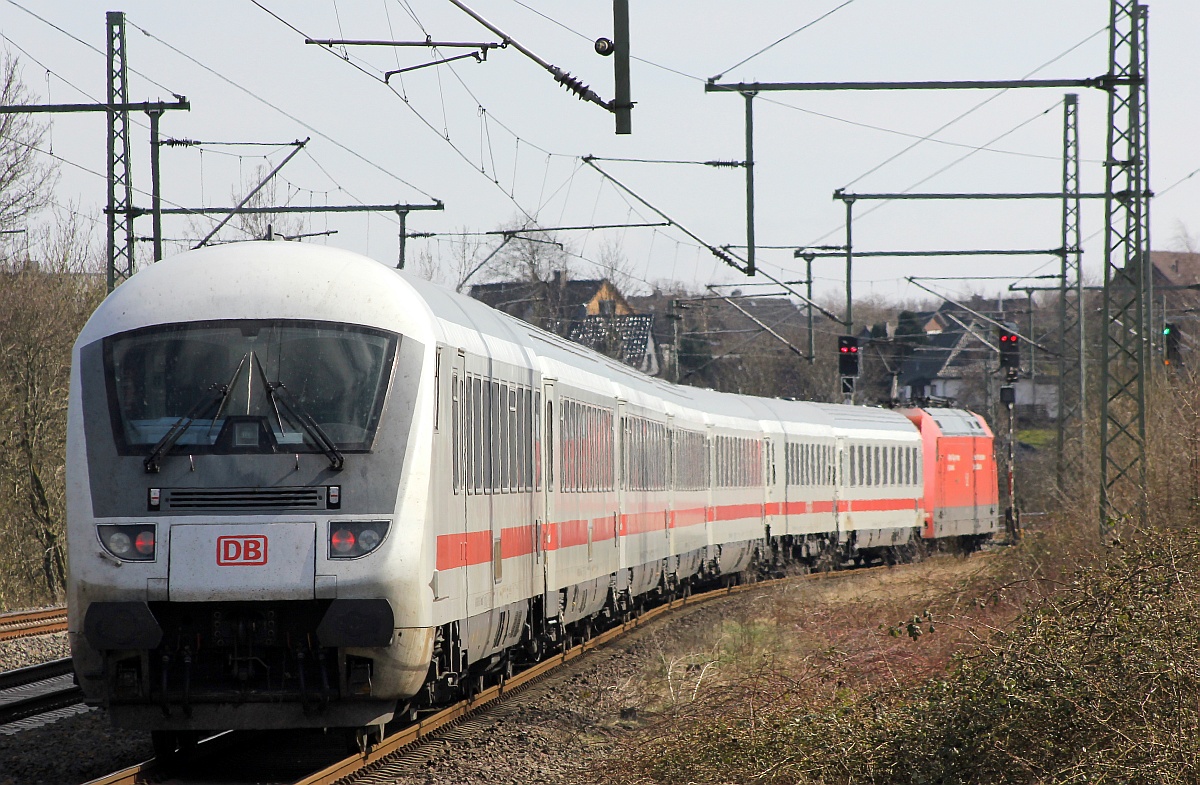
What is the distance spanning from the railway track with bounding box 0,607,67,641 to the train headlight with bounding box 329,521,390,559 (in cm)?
1098

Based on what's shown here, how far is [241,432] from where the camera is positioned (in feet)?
29.6

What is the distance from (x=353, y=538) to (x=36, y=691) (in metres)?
6.59

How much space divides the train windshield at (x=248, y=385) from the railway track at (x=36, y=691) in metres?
3.79

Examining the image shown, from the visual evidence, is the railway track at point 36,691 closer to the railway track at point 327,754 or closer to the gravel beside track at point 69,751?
the gravel beside track at point 69,751

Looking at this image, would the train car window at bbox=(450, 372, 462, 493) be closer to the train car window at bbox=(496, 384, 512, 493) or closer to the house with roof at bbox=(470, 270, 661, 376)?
the train car window at bbox=(496, 384, 512, 493)

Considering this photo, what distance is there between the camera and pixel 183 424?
9023 millimetres

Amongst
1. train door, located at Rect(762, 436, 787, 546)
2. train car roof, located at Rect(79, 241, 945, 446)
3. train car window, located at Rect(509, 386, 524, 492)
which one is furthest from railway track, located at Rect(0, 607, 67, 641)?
train door, located at Rect(762, 436, 787, 546)

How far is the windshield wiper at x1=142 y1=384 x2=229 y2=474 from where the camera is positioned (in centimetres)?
891

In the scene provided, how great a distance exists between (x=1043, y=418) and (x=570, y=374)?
7399cm

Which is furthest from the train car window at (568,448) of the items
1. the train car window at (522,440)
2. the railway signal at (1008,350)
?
the railway signal at (1008,350)

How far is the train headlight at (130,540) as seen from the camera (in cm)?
883

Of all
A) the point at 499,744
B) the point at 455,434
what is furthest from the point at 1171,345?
the point at 455,434

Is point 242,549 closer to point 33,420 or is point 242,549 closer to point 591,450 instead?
point 591,450

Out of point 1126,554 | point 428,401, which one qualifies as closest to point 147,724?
point 428,401
